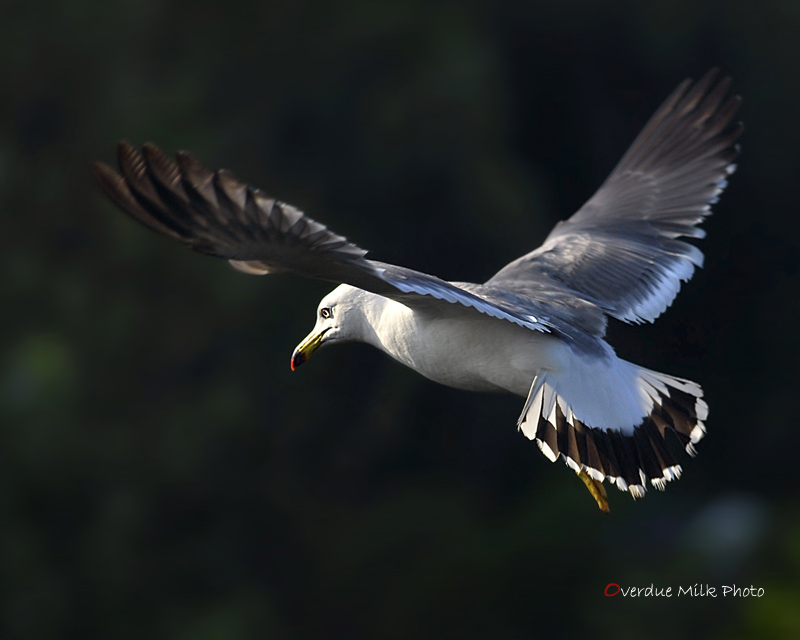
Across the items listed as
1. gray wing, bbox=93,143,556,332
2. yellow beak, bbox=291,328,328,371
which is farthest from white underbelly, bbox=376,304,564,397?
gray wing, bbox=93,143,556,332

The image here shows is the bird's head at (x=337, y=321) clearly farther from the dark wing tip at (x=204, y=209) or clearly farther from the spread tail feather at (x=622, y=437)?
the dark wing tip at (x=204, y=209)

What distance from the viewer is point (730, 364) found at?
27.6ft

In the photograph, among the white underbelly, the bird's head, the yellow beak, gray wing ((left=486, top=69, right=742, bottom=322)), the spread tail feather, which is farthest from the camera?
gray wing ((left=486, top=69, right=742, bottom=322))

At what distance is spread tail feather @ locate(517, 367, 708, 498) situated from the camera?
2729 millimetres

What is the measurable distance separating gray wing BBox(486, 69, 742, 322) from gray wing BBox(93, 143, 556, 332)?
1076 millimetres

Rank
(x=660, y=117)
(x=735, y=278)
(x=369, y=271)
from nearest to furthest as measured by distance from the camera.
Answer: (x=369, y=271) → (x=660, y=117) → (x=735, y=278)

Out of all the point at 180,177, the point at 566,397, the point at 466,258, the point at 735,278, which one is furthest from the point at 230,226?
the point at 735,278

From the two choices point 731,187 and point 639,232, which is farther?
point 731,187

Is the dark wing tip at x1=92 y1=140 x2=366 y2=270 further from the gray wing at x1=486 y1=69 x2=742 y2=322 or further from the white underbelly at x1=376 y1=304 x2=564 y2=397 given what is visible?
the gray wing at x1=486 y1=69 x2=742 y2=322

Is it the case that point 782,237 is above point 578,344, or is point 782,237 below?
below

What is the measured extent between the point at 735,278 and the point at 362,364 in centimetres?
327

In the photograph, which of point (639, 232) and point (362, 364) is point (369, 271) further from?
point (362, 364)

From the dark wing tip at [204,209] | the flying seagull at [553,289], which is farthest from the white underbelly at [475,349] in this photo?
the dark wing tip at [204,209]

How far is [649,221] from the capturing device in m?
4.05
